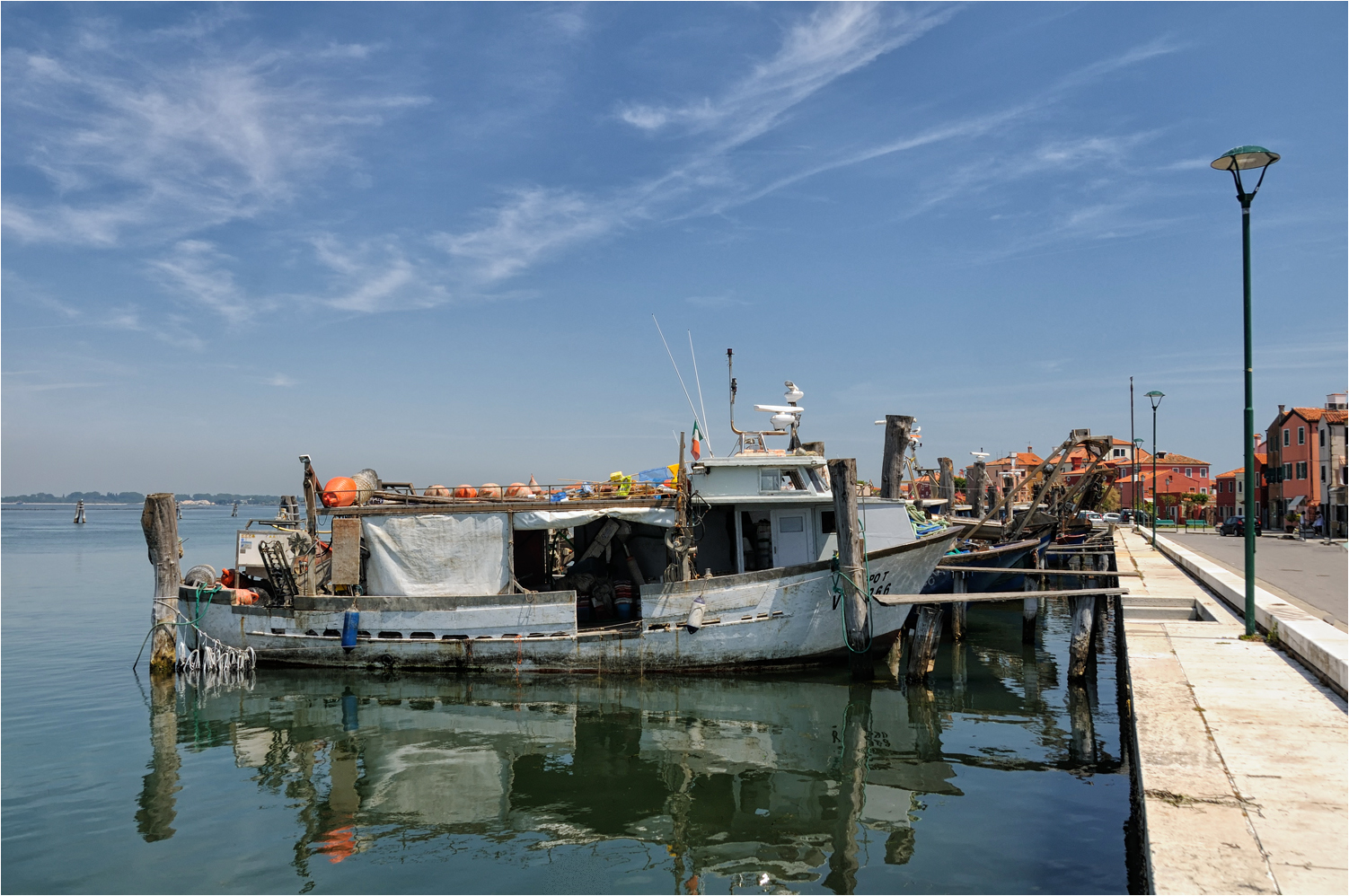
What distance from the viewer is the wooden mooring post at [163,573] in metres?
18.9

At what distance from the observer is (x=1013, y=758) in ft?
39.1

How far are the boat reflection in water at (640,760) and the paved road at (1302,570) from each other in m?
5.41

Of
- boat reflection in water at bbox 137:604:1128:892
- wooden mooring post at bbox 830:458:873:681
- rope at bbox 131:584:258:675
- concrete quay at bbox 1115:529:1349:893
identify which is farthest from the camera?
rope at bbox 131:584:258:675

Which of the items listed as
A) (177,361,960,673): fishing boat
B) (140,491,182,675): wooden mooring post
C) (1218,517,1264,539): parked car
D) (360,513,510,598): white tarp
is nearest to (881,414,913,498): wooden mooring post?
(177,361,960,673): fishing boat

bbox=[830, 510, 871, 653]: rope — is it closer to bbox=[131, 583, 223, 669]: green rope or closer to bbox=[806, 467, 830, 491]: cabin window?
bbox=[806, 467, 830, 491]: cabin window

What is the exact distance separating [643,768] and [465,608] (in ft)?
22.8

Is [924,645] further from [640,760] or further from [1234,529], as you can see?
[1234,529]

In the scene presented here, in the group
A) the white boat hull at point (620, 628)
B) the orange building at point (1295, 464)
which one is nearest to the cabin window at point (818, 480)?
the white boat hull at point (620, 628)

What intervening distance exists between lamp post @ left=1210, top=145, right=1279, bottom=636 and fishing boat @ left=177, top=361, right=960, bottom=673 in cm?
551

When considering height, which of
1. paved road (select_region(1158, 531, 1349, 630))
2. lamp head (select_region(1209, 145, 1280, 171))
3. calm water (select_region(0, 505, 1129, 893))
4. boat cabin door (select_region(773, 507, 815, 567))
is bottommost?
calm water (select_region(0, 505, 1129, 893))

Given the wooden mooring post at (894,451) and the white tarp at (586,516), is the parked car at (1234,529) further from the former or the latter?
the white tarp at (586,516)

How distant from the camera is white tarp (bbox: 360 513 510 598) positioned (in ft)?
58.7

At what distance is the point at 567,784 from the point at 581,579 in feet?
26.2

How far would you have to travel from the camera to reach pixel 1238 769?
6.75m
